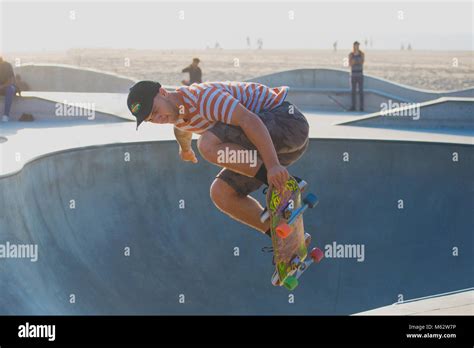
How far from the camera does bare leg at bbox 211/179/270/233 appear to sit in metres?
6.49

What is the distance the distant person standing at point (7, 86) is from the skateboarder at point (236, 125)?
11.9m

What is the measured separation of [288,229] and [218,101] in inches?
39.3

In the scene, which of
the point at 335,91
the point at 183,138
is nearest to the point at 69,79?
the point at 335,91

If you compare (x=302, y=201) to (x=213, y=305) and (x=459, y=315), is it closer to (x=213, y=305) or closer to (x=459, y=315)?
(x=459, y=315)

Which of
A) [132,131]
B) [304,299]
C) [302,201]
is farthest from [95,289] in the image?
[132,131]

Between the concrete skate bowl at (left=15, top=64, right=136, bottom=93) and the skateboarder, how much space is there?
17.3m

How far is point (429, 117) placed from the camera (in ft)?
56.4

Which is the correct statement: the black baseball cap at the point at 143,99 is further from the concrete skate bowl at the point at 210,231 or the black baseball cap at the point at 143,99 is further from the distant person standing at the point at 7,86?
the distant person standing at the point at 7,86

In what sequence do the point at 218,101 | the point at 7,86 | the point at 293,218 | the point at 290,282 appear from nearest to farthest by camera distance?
the point at 218,101 < the point at 293,218 < the point at 290,282 < the point at 7,86

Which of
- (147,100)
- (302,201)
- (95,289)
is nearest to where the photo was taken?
(147,100)

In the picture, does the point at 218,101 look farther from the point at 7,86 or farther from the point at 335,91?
the point at 335,91

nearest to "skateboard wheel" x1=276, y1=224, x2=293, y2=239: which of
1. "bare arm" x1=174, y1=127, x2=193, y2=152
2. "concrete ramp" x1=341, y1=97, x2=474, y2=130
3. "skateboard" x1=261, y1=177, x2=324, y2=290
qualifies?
"skateboard" x1=261, y1=177, x2=324, y2=290

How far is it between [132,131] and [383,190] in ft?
16.3

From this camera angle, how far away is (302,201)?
6.72 meters
